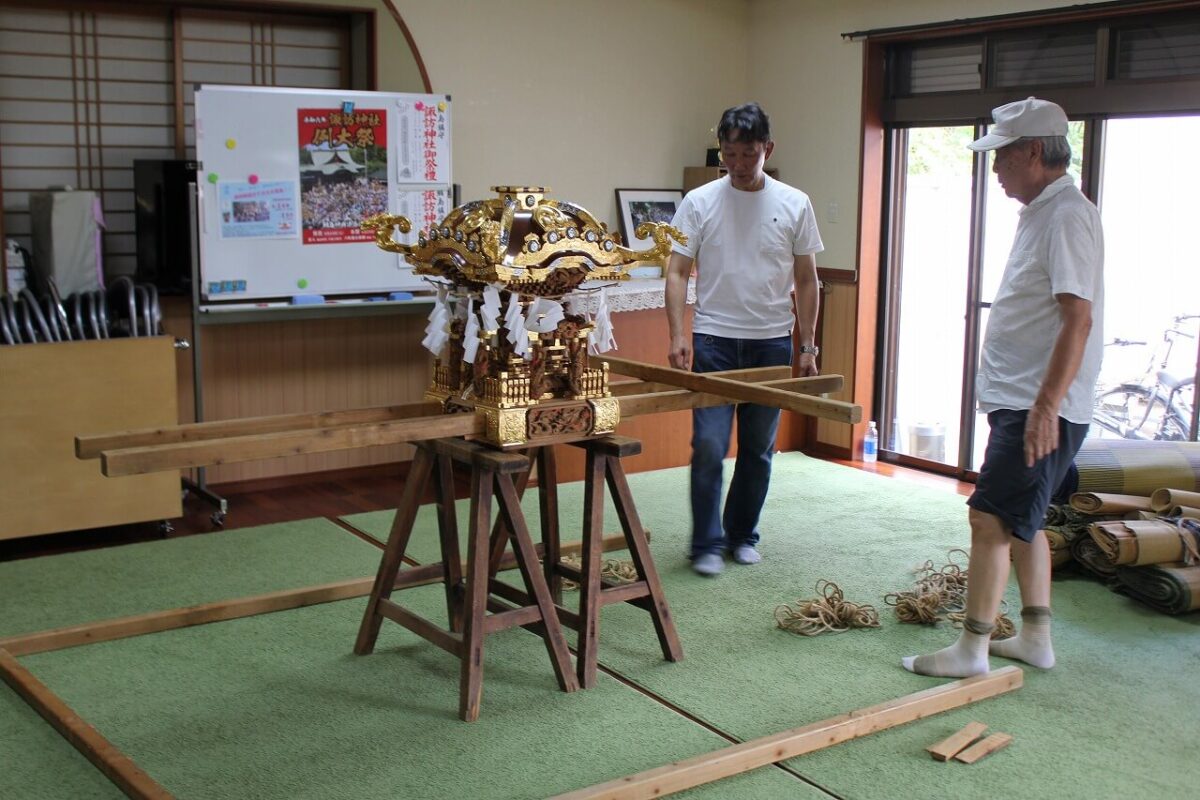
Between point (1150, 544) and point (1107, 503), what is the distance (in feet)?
1.09

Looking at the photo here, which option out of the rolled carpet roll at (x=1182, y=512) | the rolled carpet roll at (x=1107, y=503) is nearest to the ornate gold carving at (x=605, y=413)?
the rolled carpet roll at (x=1107, y=503)

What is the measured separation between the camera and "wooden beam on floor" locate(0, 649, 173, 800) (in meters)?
2.59

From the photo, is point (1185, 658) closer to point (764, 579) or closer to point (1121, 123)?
point (764, 579)

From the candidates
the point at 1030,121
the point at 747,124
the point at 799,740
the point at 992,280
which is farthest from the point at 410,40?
the point at 799,740

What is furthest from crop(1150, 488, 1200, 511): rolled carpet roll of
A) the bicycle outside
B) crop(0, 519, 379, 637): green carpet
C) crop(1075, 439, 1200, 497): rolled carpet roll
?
crop(0, 519, 379, 637): green carpet

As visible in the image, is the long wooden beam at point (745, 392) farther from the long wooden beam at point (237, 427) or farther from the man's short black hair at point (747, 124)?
the man's short black hair at point (747, 124)

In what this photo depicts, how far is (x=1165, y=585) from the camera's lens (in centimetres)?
391

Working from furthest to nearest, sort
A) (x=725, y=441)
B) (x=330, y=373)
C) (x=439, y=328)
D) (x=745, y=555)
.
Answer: (x=330, y=373) < (x=745, y=555) < (x=725, y=441) < (x=439, y=328)

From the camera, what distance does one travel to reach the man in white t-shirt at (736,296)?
4.22 m

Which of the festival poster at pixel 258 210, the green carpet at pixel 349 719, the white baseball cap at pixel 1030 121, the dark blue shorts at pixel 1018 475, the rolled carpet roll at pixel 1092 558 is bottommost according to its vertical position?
the green carpet at pixel 349 719

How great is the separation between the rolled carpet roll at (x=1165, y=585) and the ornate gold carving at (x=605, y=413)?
6.31ft

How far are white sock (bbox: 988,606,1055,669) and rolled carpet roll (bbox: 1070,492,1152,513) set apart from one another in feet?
3.29

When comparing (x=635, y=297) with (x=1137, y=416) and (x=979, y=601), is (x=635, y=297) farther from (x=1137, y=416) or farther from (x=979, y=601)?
(x=979, y=601)

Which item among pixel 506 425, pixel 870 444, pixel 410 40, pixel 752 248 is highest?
pixel 410 40
